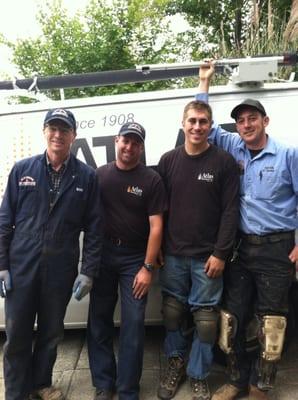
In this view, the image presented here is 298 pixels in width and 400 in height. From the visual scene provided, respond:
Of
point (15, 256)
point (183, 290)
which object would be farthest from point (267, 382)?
point (15, 256)

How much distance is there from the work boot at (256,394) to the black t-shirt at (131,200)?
1.20 m

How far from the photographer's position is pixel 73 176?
264 centimetres

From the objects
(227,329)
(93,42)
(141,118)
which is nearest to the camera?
(227,329)

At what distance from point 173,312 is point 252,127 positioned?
1315 mm

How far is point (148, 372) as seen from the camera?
3229mm

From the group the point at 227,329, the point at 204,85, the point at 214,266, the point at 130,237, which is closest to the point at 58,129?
the point at 130,237

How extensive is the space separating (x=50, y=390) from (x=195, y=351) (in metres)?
1.02

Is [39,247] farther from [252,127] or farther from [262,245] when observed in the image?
Result: [252,127]

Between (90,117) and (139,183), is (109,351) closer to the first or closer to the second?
(139,183)

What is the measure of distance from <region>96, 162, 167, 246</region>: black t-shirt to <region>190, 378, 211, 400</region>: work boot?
1.01m

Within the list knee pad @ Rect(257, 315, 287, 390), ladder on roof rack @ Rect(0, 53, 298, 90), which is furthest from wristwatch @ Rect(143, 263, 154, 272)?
ladder on roof rack @ Rect(0, 53, 298, 90)

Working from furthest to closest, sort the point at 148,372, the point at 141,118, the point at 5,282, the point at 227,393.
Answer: the point at 148,372
the point at 141,118
the point at 227,393
the point at 5,282

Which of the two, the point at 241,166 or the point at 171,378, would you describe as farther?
the point at 171,378

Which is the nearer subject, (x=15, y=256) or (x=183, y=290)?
(x=15, y=256)
